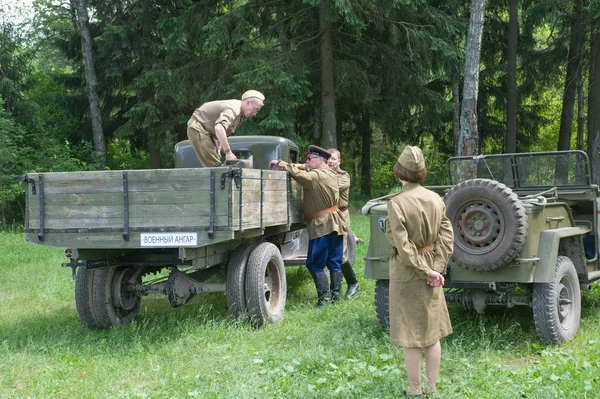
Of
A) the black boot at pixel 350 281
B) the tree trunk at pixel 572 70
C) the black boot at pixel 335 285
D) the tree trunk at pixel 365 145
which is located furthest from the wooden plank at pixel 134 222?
the tree trunk at pixel 365 145

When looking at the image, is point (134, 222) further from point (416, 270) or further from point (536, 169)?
point (536, 169)

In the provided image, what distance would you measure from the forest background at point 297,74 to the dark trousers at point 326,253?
20.5 feet

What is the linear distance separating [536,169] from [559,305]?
72.3 inches

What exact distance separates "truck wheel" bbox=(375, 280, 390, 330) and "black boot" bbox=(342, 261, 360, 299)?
1.95 metres

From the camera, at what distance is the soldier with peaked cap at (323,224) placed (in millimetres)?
7691

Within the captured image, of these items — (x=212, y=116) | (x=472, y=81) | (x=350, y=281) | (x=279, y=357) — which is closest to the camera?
(x=279, y=357)

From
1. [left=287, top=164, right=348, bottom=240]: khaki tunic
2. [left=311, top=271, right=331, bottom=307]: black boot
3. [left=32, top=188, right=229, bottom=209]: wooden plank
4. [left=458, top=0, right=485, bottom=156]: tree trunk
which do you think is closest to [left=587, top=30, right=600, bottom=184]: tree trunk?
[left=458, top=0, right=485, bottom=156]: tree trunk

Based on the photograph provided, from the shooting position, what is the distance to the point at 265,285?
6992 millimetres

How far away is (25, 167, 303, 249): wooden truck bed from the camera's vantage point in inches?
225

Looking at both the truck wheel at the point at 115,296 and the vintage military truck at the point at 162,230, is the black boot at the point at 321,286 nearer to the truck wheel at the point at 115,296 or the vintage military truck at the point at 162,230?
the vintage military truck at the point at 162,230

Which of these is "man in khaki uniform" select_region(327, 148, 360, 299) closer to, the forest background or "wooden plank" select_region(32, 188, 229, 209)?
"wooden plank" select_region(32, 188, 229, 209)

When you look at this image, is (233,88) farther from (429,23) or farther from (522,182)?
(522,182)

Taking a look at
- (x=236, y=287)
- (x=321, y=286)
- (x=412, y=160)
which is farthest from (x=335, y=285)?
(x=412, y=160)

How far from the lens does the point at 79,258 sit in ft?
21.1
